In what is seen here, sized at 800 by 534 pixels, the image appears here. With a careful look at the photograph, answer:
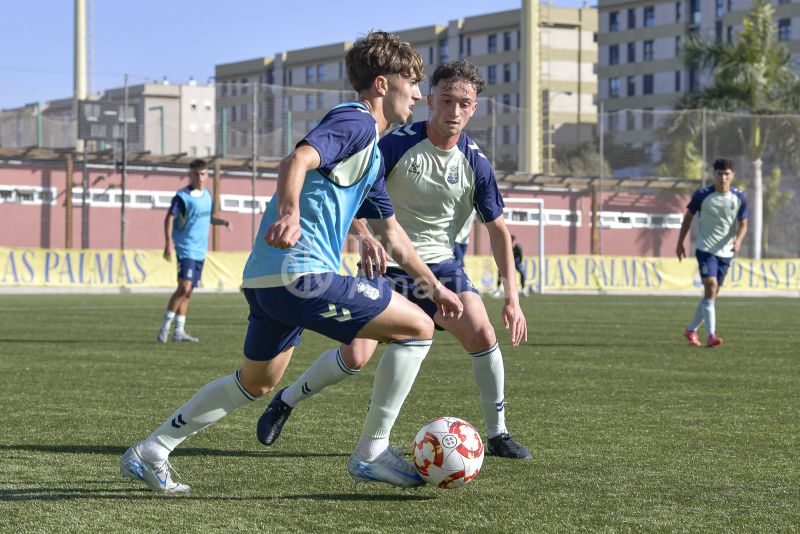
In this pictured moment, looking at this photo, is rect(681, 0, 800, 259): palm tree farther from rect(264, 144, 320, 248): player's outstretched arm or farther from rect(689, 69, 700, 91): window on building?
rect(689, 69, 700, 91): window on building

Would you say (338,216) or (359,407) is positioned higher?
(338,216)

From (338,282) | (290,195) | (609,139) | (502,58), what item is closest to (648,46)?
(502,58)

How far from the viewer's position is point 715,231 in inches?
566

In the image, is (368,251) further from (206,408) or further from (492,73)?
(492,73)

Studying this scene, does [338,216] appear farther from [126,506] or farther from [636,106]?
[636,106]

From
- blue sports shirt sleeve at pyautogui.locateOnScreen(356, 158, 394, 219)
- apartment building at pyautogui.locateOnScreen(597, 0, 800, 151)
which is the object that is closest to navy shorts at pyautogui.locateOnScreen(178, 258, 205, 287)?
blue sports shirt sleeve at pyautogui.locateOnScreen(356, 158, 394, 219)

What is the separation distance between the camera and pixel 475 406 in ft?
27.2

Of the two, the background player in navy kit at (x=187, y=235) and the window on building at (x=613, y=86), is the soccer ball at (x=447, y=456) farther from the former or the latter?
the window on building at (x=613, y=86)

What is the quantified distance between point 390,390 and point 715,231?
391 inches

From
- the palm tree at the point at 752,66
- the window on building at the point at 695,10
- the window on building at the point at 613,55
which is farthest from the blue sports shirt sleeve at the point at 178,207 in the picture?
the window on building at the point at 613,55

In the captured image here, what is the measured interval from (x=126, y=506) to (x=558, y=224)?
41.5 m

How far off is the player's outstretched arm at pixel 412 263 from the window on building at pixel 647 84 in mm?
91434

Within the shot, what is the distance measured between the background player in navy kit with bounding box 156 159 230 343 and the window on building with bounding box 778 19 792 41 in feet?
250

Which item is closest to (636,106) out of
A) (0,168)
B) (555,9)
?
(555,9)
